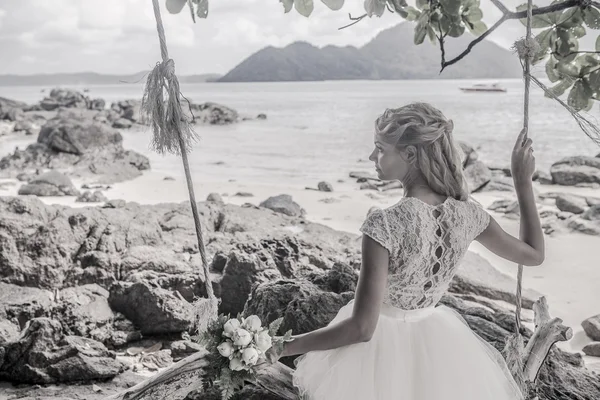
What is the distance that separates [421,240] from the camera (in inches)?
72.3

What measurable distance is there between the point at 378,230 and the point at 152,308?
2.27 m

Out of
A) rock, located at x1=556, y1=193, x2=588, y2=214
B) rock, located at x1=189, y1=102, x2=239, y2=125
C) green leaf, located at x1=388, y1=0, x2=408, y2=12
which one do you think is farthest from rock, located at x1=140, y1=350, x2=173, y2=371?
rock, located at x1=189, y1=102, x2=239, y2=125

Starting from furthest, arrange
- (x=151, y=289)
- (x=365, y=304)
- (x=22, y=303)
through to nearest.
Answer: (x=151, y=289) < (x=22, y=303) < (x=365, y=304)

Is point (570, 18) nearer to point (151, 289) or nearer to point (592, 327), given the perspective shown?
point (592, 327)

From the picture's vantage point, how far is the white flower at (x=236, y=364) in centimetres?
184

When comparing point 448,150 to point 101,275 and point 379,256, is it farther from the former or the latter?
point 101,275

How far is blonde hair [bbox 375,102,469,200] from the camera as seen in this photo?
6.05 feet

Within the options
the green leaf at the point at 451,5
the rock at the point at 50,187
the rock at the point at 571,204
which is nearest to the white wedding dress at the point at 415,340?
the green leaf at the point at 451,5

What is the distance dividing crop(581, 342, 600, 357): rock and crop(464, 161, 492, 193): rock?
6862 millimetres

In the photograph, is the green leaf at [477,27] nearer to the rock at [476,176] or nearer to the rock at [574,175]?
the rock at [476,176]

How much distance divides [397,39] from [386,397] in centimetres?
8140

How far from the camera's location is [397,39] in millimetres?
79562

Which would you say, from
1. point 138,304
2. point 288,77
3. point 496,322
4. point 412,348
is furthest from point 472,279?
point 288,77

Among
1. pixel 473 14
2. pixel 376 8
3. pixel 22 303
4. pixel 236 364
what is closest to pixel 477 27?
pixel 473 14
